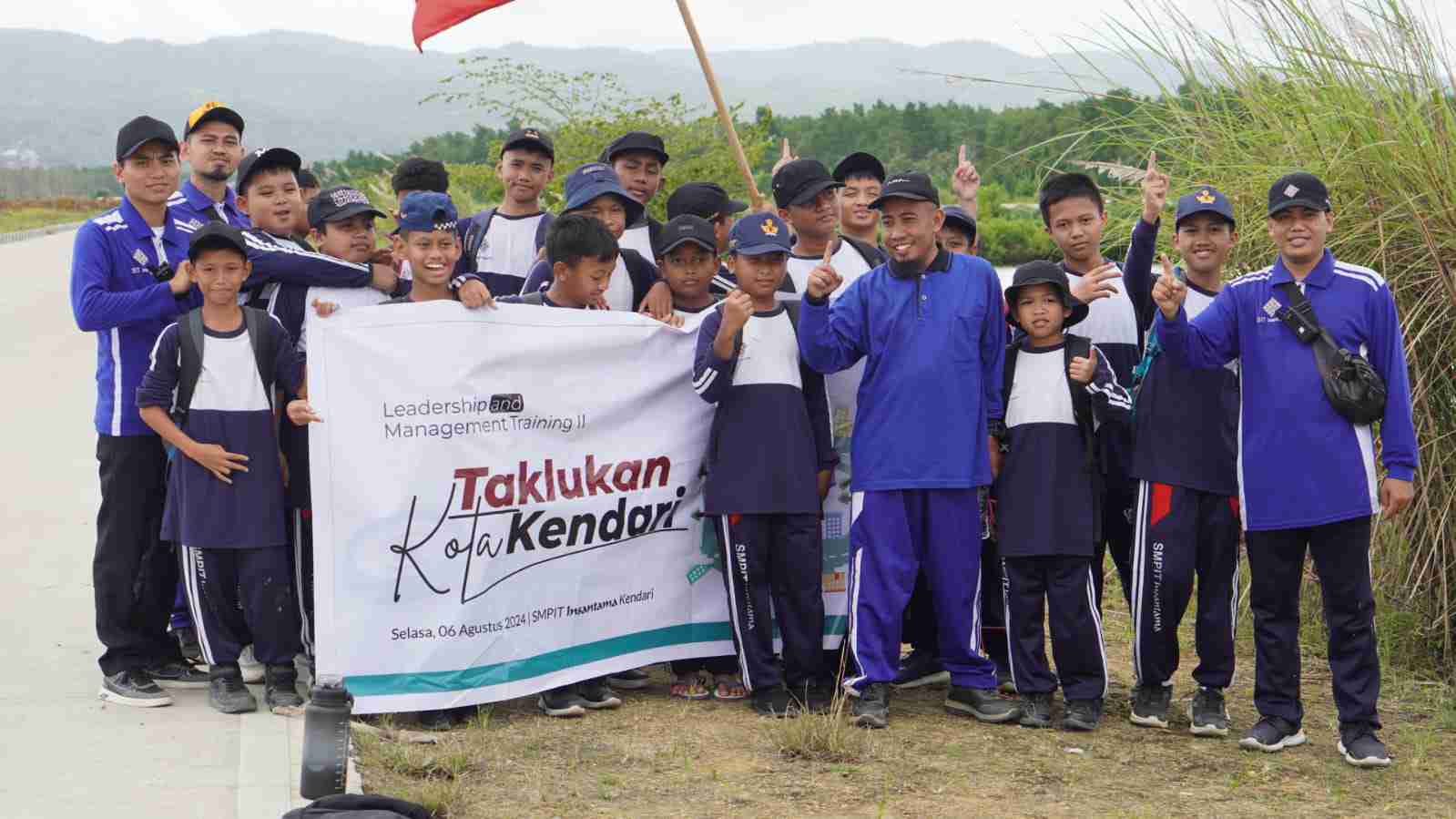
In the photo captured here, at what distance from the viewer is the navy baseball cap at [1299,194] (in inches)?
229

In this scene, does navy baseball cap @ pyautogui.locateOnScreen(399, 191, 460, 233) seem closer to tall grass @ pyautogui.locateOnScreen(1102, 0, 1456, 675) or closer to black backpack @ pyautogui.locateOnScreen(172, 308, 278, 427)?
black backpack @ pyautogui.locateOnScreen(172, 308, 278, 427)

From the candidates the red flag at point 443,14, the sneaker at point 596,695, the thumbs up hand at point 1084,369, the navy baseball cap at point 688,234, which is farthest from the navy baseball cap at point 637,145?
the sneaker at point 596,695

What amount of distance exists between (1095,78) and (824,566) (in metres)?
3.04

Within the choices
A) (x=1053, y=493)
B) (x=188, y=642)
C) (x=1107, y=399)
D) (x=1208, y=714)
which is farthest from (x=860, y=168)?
(x=188, y=642)

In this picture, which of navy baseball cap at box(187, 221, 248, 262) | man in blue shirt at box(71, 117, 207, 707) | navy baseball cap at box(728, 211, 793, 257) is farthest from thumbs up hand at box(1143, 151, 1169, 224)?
man in blue shirt at box(71, 117, 207, 707)

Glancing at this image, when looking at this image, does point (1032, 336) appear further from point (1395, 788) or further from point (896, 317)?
point (1395, 788)

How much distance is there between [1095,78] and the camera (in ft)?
26.6

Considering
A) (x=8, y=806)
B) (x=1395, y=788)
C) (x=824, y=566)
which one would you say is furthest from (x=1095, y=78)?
(x=8, y=806)

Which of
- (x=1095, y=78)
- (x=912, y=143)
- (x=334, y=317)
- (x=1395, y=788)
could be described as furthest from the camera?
(x=912, y=143)

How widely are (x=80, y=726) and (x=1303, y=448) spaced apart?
4.48m

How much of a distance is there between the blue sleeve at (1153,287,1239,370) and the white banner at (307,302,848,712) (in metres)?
1.63

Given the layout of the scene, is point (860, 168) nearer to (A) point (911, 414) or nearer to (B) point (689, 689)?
(A) point (911, 414)

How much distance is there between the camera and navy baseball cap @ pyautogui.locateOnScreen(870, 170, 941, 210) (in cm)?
602

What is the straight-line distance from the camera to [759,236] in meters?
6.06
